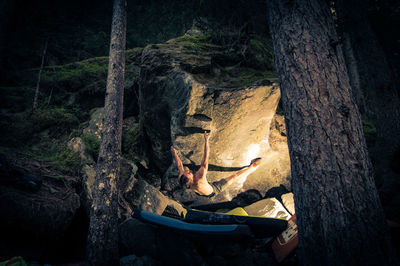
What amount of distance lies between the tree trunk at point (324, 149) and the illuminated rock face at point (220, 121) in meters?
3.44

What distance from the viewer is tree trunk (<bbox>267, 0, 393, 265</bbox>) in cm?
157

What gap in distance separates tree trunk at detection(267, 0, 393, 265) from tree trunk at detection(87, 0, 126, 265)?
13.2 ft

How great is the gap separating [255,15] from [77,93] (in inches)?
389

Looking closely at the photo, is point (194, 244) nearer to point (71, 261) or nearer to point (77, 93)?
point (71, 261)

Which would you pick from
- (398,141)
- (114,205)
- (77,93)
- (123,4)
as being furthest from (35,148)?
(398,141)

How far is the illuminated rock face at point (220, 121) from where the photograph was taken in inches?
220

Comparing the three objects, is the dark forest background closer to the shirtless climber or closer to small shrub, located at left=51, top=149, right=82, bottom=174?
the shirtless climber

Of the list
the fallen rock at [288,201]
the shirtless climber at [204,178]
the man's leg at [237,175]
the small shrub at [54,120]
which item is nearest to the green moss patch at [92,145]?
the small shrub at [54,120]

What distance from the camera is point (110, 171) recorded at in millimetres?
4520

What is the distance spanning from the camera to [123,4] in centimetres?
607

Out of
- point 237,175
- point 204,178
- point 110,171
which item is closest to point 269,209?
point 237,175

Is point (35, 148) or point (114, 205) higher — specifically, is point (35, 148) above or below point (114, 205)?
above

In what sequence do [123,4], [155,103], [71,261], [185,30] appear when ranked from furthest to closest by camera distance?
[185,30]
[155,103]
[123,4]
[71,261]

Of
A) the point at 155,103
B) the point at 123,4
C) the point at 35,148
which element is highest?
the point at 123,4
